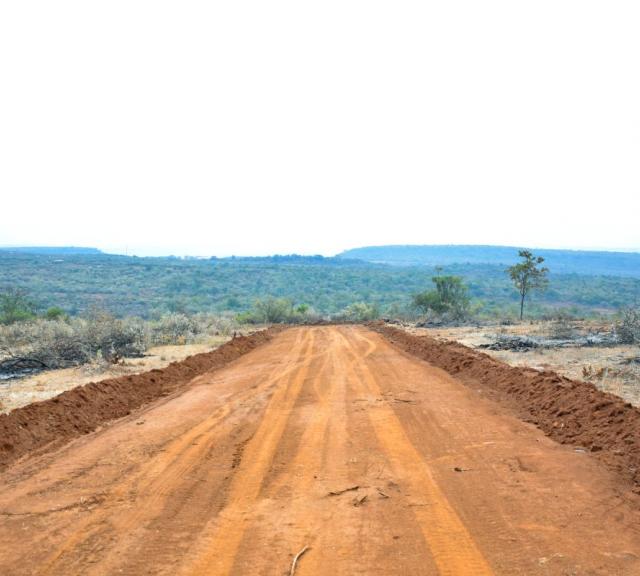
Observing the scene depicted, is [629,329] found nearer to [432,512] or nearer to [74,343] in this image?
[432,512]

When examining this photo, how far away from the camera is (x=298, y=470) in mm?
6695

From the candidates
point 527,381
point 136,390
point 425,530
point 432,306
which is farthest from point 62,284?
point 425,530

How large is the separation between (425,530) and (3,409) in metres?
9.06

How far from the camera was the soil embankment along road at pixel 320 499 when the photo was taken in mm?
4531

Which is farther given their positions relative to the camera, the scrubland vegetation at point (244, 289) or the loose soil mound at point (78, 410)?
the scrubland vegetation at point (244, 289)

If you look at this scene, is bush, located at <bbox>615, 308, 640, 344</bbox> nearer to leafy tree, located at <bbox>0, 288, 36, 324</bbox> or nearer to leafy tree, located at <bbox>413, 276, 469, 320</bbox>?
leafy tree, located at <bbox>413, 276, 469, 320</bbox>

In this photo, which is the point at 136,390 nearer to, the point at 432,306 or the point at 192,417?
the point at 192,417

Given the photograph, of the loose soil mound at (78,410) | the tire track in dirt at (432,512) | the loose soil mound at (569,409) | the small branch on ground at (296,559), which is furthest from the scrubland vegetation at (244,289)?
the small branch on ground at (296,559)

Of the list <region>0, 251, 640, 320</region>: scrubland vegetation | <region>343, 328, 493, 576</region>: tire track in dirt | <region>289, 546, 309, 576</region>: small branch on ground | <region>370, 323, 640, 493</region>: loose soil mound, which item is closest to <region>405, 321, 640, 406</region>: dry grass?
<region>370, 323, 640, 493</region>: loose soil mound

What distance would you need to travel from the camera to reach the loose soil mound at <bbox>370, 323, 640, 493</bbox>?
712 cm

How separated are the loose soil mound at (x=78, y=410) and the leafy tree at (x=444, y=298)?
101 feet

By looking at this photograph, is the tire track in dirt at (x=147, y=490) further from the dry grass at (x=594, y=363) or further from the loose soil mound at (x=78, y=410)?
the dry grass at (x=594, y=363)

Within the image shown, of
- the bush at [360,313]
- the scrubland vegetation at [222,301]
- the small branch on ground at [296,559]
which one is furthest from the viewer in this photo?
the bush at [360,313]

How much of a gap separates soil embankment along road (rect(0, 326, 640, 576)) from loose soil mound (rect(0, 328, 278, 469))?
1.64 ft
